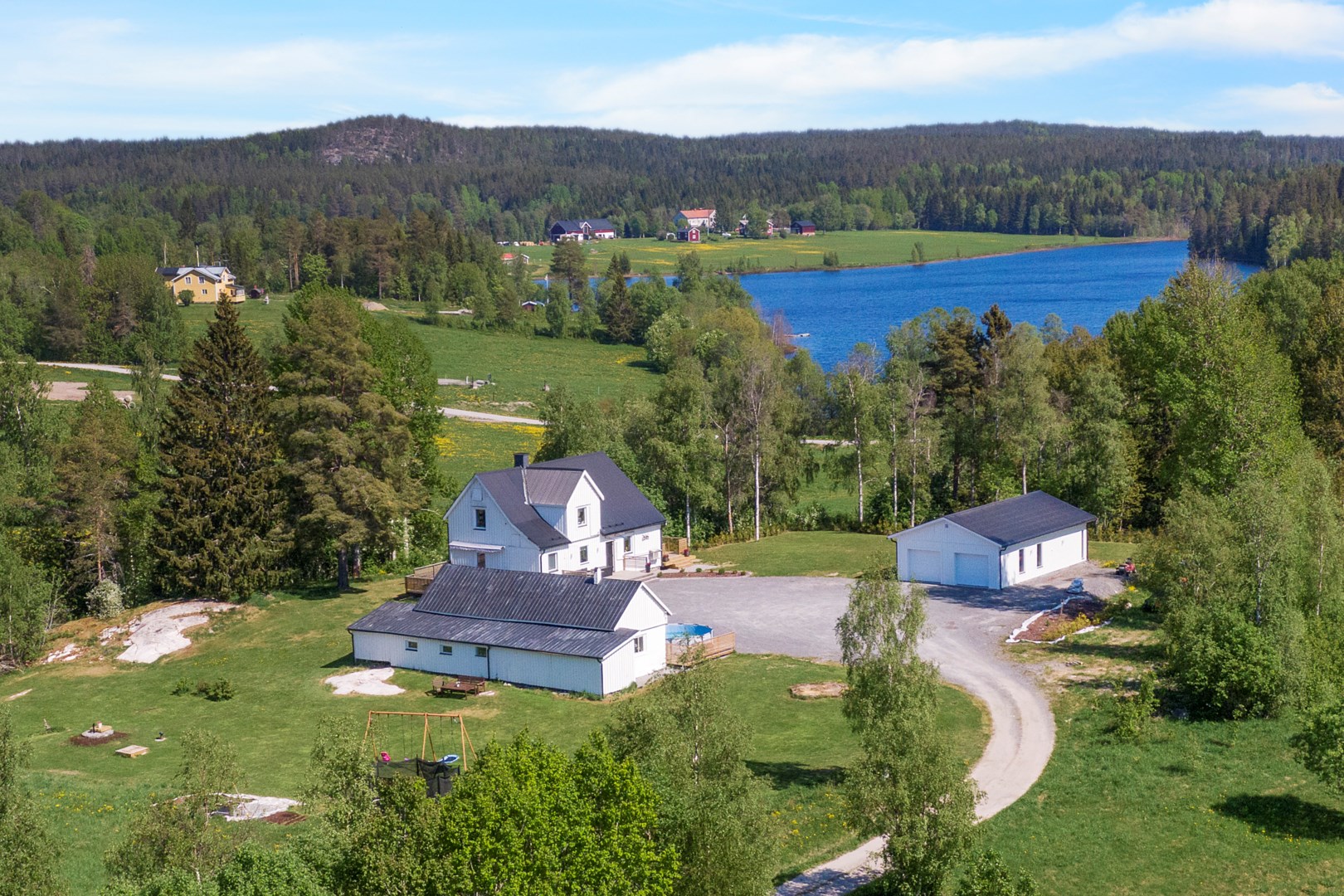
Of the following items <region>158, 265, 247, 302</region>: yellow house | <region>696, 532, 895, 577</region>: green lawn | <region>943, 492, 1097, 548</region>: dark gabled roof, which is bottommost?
<region>696, 532, 895, 577</region>: green lawn

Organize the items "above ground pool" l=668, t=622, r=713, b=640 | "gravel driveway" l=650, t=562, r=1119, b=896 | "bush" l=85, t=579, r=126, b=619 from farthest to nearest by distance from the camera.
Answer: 1. "bush" l=85, t=579, r=126, b=619
2. "above ground pool" l=668, t=622, r=713, b=640
3. "gravel driveway" l=650, t=562, r=1119, b=896

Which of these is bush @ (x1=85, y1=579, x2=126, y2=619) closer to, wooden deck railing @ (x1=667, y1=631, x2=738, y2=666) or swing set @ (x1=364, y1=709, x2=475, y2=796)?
swing set @ (x1=364, y1=709, x2=475, y2=796)

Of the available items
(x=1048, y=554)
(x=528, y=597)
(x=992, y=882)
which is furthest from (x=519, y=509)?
(x=992, y=882)

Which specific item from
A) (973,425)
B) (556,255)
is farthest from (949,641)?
(556,255)

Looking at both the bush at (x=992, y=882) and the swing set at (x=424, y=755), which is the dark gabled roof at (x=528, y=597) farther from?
the bush at (x=992, y=882)

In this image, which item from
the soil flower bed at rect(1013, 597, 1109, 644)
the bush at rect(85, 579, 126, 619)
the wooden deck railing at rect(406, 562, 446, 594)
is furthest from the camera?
the wooden deck railing at rect(406, 562, 446, 594)

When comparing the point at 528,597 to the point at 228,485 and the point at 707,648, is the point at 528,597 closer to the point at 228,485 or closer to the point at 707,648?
the point at 707,648

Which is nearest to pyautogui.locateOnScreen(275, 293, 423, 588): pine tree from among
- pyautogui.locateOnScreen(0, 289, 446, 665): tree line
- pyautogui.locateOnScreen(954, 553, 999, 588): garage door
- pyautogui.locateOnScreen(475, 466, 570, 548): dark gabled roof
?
pyautogui.locateOnScreen(0, 289, 446, 665): tree line
